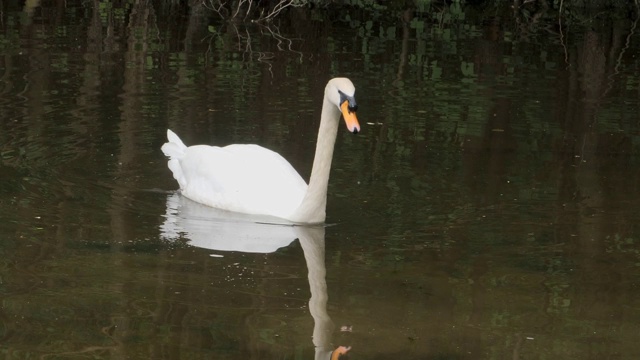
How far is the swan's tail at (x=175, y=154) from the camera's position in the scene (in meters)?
9.73

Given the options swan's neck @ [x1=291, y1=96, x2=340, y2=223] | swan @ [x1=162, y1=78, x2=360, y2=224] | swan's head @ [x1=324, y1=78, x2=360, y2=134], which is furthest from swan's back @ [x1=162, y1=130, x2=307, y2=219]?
swan's head @ [x1=324, y1=78, x2=360, y2=134]

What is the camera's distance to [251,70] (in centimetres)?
1527

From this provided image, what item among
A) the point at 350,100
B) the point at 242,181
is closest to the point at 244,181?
the point at 242,181

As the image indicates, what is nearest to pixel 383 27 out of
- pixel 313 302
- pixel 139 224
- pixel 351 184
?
pixel 351 184

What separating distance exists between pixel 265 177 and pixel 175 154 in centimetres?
124

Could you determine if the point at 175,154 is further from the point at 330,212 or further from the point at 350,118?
the point at 350,118

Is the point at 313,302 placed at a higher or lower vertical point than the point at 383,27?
lower

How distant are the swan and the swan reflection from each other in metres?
0.09

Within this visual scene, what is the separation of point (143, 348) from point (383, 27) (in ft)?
49.7

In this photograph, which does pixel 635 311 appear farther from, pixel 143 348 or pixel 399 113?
pixel 399 113

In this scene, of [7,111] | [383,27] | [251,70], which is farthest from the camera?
[383,27]

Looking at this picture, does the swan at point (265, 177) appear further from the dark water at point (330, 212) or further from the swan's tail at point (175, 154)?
the dark water at point (330, 212)

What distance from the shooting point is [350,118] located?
316 inches

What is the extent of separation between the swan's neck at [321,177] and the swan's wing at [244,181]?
7.6 inches
